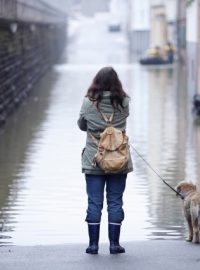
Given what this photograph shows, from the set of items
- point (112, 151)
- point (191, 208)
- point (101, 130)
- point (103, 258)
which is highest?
point (101, 130)

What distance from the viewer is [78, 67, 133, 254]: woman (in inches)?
340

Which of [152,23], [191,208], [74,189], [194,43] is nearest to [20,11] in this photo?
[194,43]

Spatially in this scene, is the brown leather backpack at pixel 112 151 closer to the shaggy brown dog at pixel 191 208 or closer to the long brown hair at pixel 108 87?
the long brown hair at pixel 108 87

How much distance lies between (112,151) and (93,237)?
0.76 meters

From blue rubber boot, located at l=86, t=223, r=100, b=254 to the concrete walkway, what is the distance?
0.20 feet

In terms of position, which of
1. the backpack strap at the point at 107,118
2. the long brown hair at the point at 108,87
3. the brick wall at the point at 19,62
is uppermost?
the long brown hair at the point at 108,87

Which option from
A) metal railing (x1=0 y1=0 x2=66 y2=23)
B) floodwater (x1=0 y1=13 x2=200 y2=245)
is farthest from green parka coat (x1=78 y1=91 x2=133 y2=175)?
metal railing (x1=0 y1=0 x2=66 y2=23)

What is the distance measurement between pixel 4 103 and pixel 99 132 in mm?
16742

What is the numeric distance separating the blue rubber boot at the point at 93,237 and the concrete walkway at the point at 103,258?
0.20ft

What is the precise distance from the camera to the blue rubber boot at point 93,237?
28.7 feet

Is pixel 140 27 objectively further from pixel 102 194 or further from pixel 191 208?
pixel 102 194

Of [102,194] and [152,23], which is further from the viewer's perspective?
[152,23]

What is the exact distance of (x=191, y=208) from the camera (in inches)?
358

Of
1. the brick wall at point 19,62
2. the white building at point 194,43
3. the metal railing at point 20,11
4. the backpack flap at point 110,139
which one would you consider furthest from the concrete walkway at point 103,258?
the white building at point 194,43
